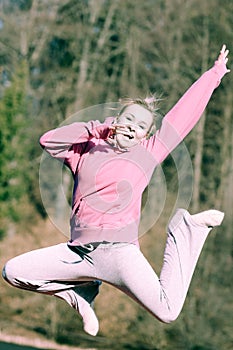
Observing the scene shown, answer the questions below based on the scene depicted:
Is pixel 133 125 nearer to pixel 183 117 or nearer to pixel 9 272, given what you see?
pixel 183 117

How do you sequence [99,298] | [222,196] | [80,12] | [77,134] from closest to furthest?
[77,134] < [99,298] < [222,196] < [80,12]

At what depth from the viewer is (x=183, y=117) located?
261cm

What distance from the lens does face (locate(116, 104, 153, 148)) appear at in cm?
257

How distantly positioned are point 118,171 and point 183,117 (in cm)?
26

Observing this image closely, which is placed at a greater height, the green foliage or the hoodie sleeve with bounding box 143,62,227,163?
the hoodie sleeve with bounding box 143,62,227,163

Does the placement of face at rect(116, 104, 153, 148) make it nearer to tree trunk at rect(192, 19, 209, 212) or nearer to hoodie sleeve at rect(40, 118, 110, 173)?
hoodie sleeve at rect(40, 118, 110, 173)

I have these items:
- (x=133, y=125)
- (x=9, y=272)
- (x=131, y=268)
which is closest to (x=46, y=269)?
(x=9, y=272)

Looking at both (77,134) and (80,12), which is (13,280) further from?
(80,12)

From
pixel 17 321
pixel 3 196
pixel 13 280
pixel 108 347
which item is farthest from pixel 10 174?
pixel 13 280

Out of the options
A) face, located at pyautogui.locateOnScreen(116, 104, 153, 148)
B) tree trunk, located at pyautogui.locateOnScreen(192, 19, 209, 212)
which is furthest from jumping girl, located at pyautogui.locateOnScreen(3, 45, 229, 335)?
tree trunk, located at pyautogui.locateOnScreen(192, 19, 209, 212)

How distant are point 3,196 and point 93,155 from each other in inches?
285

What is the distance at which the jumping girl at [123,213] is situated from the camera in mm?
2582

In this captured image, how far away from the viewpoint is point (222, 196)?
972cm

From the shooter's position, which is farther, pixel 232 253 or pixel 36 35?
pixel 36 35
